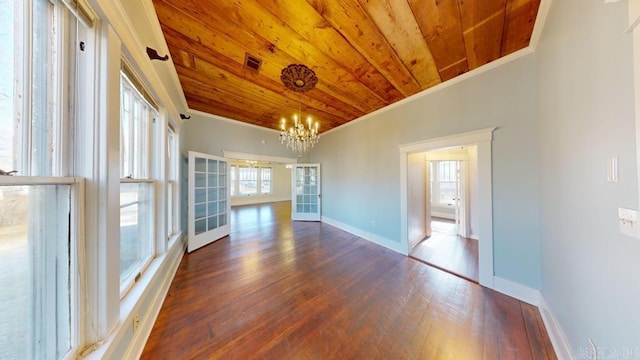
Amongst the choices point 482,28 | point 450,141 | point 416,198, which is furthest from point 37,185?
point 416,198

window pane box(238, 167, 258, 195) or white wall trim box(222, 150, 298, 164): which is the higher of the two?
white wall trim box(222, 150, 298, 164)

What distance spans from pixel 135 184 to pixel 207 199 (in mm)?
2067

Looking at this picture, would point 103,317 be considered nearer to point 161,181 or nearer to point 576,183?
point 161,181

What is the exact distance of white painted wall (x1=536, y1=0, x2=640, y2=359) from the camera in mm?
831

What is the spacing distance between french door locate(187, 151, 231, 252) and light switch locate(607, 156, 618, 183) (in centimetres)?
441

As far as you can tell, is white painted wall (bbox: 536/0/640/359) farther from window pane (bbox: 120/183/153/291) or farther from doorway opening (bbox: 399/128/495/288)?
window pane (bbox: 120/183/153/291)

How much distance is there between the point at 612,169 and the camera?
91 centimetres

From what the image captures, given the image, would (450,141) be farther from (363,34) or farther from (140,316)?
(140,316)

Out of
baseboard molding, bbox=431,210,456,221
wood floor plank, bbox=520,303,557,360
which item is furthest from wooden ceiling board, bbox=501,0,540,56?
baseboard molding, bbox=431,210,456,221

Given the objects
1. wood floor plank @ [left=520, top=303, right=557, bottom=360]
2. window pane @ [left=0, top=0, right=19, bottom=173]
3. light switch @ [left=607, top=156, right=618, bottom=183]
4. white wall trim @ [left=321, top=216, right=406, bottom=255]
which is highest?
window pane @ [left=0, top=0, right=19, bottom=173]

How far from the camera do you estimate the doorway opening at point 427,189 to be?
2.20 m

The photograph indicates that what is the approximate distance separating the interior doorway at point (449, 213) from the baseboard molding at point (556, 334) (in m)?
0.62

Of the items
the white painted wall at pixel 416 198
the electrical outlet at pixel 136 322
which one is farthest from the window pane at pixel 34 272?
the white painted wall at pixel 416 198

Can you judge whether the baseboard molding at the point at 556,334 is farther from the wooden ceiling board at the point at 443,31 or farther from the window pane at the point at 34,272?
the window pane at the point at 34,272
